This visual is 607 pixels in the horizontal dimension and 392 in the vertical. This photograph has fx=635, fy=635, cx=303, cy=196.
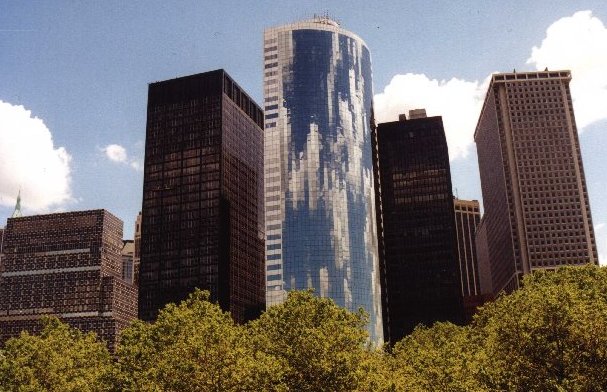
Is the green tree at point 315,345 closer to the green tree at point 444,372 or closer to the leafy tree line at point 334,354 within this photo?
the leafy tree line at point 334,354

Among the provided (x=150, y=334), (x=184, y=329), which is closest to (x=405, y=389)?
(x=184, y=329)

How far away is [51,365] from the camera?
2943 inches

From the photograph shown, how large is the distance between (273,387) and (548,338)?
23.6 m

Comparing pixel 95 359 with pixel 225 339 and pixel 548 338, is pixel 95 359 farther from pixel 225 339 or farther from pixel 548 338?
pixel 548 338

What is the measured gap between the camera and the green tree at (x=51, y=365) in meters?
69.6

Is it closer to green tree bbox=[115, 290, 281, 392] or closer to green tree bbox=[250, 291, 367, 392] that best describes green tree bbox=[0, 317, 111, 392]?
green tree bbox=[115, 290, 281, 392]

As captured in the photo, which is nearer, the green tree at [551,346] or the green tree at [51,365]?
the green tree at [551,346]

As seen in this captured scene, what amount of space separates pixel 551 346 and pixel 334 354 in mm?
18269

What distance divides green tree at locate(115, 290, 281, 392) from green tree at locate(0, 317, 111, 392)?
A: 7359 millimetres

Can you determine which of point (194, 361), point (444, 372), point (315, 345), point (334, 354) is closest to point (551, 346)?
point (444, 372)

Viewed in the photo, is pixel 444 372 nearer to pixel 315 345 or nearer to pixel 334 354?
pixel 334 354

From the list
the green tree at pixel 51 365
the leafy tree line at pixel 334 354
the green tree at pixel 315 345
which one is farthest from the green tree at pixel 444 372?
the green tree at pixel 51 365

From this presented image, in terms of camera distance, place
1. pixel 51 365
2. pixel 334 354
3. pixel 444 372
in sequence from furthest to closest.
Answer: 1. pixel 51 365
2. pixel 444 372
3. pixel 334 354

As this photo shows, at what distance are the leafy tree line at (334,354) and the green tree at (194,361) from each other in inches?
3.3
